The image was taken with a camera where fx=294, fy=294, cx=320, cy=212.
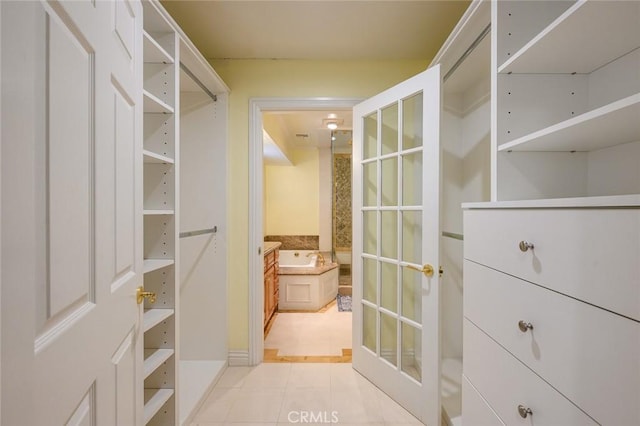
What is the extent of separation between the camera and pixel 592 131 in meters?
0.86

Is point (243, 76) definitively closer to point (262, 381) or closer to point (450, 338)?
point (262, 381)

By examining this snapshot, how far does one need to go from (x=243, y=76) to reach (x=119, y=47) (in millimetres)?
1621

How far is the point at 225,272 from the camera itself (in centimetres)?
233

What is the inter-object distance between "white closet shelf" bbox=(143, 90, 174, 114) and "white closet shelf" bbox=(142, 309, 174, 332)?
1001 millimetres

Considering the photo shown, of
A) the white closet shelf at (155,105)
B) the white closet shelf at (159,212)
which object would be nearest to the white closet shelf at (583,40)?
the white closet shelf at (155,105)

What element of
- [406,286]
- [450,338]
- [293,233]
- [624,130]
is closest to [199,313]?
[406,286]

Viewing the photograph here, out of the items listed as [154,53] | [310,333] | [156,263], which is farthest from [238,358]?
[154,53]

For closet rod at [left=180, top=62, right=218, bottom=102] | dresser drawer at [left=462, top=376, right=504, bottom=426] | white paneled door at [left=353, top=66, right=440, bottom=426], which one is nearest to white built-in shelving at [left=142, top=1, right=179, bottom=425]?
closet rod at [left=180, top=62, right=218, bottom=102]

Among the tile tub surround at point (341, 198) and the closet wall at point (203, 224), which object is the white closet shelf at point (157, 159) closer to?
the closet wall at point (203, 224)

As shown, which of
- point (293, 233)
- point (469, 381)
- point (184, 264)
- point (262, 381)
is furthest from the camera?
point (293, 233)

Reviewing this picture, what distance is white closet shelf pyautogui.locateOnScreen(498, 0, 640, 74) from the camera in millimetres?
800

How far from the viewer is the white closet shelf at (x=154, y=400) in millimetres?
1339

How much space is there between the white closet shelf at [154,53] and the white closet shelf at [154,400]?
162cm

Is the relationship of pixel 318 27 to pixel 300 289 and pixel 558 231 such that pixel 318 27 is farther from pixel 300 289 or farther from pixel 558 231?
pixel 300 289
